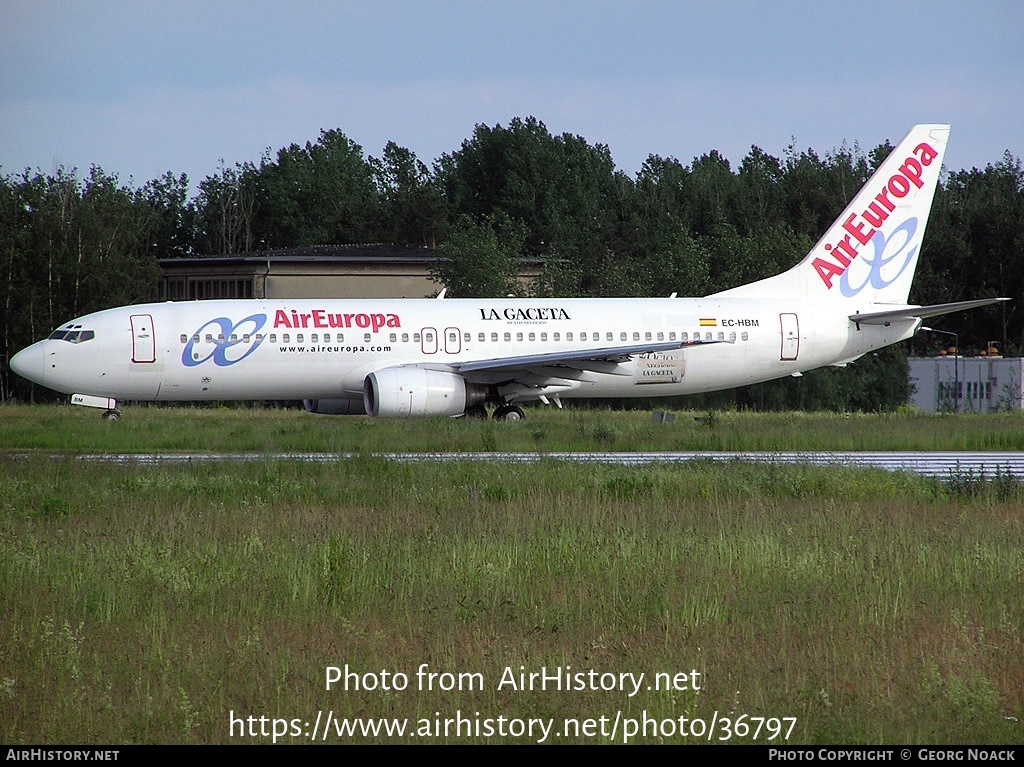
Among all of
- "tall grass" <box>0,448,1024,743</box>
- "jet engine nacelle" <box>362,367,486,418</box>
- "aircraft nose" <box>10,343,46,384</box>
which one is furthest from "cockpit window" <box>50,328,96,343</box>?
"tall grass" <box>0,448,1024,743</box>

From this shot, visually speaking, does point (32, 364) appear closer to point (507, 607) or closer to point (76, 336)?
point (76, 336)

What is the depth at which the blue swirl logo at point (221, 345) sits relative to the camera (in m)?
29.4

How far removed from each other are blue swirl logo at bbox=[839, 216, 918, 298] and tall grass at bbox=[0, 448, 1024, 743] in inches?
715

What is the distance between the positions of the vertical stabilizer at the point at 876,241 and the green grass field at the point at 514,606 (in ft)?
53.8

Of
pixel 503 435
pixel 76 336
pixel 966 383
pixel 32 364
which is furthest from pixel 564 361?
pixel 966 383

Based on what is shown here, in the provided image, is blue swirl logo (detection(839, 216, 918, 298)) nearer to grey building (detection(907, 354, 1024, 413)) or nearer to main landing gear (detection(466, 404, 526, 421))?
grey building (detection(907, 354, 1024, 413))

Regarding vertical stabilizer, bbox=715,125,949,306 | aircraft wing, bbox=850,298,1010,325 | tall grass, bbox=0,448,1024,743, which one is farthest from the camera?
vertical stabilizer, bbox=715,125,949,306

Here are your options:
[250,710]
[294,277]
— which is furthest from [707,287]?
[250,710]

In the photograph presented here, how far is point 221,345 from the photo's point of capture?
96.7ft

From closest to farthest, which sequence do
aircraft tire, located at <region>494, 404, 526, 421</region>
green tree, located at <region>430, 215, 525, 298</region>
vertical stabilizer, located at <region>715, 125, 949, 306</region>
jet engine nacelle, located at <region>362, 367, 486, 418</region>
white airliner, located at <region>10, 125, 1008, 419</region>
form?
jet engine nacelle, located at <region>362, 367, 486, 418</region> → white airliner, located at <region>10, 125, 1008, 419</region> → aircraft tire, located at <region>494, 404, 526, 421</region> → vertical stabilizer, located at <region>715, 125, 949, 306</region> → green tree, located at <region>430, 215, 525, 298</region>

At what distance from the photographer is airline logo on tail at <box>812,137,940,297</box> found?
3350cm

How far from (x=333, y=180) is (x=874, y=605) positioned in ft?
268
